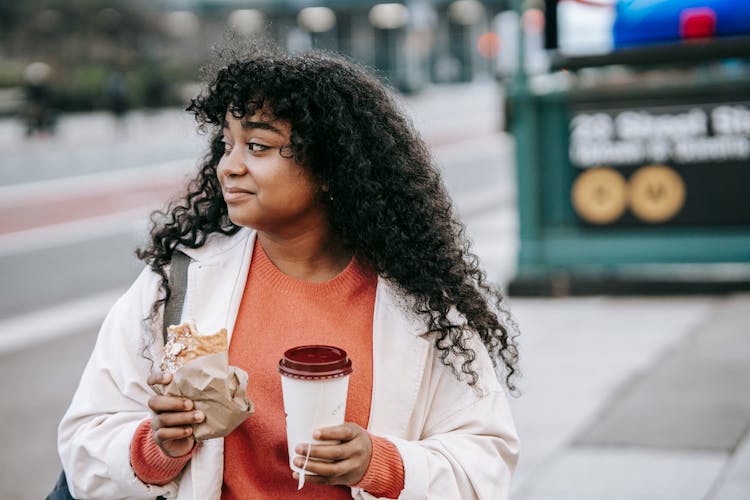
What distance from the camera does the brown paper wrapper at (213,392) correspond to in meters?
1.86

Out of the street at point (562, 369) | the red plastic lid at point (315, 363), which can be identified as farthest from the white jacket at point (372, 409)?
the street at point (562, 369)

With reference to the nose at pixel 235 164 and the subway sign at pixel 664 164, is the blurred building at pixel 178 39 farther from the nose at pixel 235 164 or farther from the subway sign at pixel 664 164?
the nose at pixel 235 164

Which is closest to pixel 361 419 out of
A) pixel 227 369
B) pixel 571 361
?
pixel 227 369

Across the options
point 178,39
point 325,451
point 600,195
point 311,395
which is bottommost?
point 600,195

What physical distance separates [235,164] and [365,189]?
27 centimetres

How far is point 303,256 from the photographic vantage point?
2.25 m

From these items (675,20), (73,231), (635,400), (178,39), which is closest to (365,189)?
(635,400)

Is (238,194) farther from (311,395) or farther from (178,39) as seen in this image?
(178,39)

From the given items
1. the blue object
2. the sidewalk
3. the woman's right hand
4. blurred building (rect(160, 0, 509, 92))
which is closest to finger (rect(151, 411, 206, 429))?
the woman's right hand

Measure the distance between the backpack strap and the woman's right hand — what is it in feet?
0.78

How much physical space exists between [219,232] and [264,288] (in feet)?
0.65

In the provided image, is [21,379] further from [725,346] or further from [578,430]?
[725,346]

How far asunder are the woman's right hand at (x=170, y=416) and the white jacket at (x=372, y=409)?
0.15 meters

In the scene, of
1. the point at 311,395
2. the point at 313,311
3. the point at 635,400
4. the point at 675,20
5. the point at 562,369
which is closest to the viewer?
the point at 311,395
